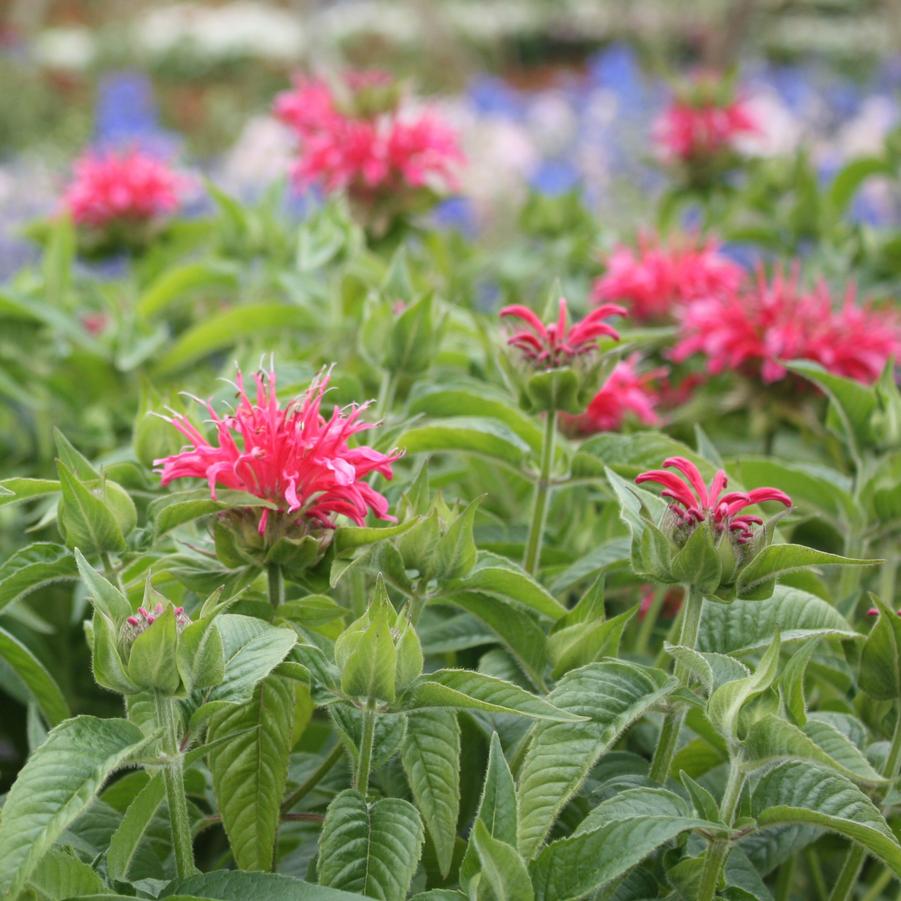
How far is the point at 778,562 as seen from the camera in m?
0.67

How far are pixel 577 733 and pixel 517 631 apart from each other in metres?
0.12

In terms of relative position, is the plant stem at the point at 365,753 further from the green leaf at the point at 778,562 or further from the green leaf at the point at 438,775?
the green leaf at the point at 778,562

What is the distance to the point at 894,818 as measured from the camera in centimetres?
75

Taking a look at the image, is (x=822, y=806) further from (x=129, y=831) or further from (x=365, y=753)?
(x=129, y=831)

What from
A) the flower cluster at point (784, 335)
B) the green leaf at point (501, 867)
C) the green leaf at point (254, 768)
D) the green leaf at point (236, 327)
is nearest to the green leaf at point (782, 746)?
the green leaf at point (501, 867)

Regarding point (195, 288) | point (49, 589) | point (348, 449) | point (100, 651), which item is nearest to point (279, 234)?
point (195, 288)

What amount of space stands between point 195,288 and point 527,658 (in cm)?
75

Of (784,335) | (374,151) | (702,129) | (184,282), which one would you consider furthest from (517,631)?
(702,129)

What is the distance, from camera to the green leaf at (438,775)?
2.17 ft

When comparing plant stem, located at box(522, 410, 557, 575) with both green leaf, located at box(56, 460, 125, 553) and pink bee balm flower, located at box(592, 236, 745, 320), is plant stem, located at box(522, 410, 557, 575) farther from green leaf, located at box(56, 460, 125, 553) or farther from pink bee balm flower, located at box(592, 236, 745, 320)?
pink bee balm flower, located at box(592, 236, 745, 320)

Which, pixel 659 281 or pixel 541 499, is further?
pixel 659 281

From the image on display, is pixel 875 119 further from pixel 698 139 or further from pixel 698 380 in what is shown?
pixel 698 380

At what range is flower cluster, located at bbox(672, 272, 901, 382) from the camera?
1178 mm

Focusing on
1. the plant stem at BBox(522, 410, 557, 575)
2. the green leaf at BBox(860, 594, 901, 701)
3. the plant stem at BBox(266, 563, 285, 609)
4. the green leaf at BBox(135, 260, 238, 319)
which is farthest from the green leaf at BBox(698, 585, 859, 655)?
the green leaf at BBox(135, 260, 238, 319)
